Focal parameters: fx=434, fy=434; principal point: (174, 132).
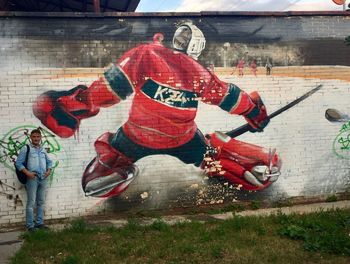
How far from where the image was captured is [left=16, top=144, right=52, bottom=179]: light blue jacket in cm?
676

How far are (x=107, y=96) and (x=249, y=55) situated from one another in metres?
2.81

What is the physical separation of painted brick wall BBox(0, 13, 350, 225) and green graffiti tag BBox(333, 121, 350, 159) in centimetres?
2

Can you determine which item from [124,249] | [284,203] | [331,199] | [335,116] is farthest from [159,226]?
[335,116]

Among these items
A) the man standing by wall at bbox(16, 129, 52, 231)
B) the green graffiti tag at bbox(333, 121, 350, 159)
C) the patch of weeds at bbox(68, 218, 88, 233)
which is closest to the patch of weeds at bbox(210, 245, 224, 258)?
the patch of weeds at bbox(68, 218, 88, 233)

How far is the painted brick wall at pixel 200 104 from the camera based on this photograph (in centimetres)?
727

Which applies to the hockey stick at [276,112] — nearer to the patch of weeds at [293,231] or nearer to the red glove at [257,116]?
the red glove at [257,116]

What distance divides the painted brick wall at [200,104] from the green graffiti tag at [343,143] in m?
0.02

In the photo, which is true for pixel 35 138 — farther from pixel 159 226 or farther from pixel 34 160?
pixel 159 226

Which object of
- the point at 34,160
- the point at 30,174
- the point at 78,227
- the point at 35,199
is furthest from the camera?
the point at 35,199

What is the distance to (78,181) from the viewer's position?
7.47 metres

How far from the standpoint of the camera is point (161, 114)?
25.8ft

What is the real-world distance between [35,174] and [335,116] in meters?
5.77

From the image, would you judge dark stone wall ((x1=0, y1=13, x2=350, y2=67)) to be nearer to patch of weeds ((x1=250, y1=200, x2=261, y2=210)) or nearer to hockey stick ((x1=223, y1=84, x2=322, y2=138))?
hockey stick ((x1=223, y1=84, x2=322, y2=138))
